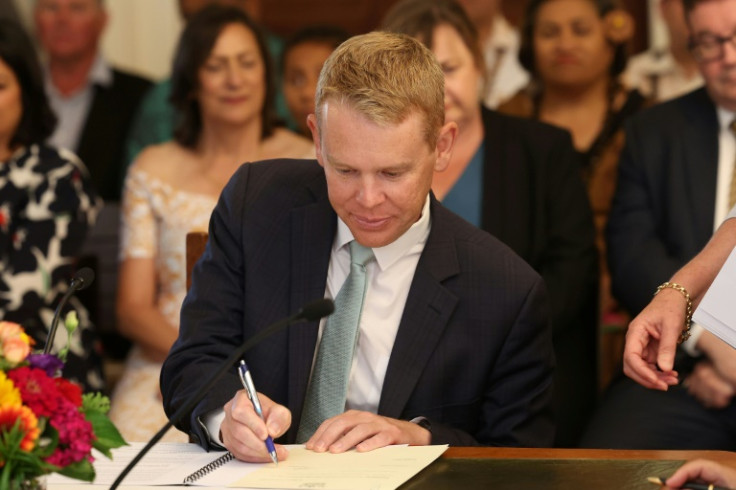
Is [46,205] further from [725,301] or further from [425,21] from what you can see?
[725,301]

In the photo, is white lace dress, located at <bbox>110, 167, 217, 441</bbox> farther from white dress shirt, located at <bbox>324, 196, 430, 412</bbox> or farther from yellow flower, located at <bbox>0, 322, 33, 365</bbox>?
yellow flower, located at <bbox>0, 322, 33, 365</bbox>

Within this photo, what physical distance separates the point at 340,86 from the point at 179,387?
61 cm

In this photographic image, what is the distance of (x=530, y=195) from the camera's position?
3424mm

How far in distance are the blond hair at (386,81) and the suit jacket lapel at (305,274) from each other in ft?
0.84

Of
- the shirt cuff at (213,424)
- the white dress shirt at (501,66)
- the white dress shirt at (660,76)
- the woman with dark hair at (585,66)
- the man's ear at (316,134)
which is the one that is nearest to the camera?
the shirt cuff at (213,424)

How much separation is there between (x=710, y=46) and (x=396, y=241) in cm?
148

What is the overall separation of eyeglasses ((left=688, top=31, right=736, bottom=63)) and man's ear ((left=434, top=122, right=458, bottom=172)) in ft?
4.50

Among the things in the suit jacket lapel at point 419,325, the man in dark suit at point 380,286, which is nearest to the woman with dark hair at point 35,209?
the man in dark suit at point 380,286

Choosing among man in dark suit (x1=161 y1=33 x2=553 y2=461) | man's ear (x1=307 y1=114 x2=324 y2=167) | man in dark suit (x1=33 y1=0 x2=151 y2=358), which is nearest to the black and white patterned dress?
man in dark suit (x1=33 y1=0 x2=151 y2=358)

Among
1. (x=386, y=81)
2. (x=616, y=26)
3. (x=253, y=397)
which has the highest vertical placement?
(x=616, y=26)

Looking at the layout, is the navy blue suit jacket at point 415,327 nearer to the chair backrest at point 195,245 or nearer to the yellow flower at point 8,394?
the chair backrest at point 195,245

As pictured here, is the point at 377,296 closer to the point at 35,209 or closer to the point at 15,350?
the point at 15,350

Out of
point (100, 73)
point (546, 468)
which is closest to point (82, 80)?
point (100, 73)

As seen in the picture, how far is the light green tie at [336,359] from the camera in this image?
2121mm
